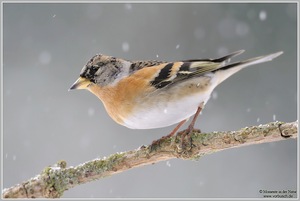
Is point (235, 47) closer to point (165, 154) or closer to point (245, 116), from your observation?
point (245, 116)

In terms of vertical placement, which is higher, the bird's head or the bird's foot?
the bird's head

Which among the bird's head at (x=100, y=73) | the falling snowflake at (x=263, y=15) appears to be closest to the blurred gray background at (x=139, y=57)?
the falling snowflake at (x=263, y=15)

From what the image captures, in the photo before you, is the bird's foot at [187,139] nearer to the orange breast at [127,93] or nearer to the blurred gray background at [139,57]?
the orange breast at [127,93]

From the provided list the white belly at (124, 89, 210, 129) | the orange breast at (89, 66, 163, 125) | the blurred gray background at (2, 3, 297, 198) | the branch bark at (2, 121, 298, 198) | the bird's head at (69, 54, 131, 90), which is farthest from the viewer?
the blurred gray background at (2, 3, 297, 198)

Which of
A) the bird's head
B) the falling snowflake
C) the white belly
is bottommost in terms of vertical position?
the white belly

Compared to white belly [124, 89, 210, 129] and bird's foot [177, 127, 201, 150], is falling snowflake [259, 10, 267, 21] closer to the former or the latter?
white belly [124, 89, 210, 129]

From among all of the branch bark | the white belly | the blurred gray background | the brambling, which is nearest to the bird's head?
the brambling
